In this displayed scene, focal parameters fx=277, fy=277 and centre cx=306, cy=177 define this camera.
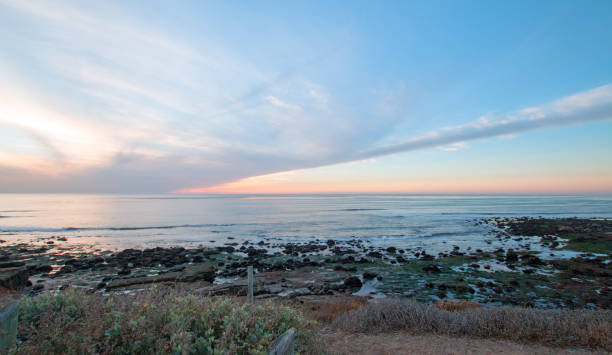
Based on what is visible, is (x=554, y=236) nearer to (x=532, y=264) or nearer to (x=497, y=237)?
(x=497, y=237)

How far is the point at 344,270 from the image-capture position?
55.8ft

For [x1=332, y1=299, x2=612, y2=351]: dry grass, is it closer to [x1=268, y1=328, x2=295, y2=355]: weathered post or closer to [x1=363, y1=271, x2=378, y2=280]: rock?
[x1=268, y1=328, x2=295, y2=355]: weathered post

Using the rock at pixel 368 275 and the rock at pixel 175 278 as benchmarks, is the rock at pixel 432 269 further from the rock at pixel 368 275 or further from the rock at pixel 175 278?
the rock at pixel 175 278

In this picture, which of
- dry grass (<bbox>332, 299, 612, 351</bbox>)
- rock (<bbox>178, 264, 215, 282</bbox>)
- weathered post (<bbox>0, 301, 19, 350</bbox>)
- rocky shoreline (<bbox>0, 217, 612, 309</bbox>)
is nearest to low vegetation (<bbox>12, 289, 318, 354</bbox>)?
weathered post (<bbox>0, 301, 19, 350</bbox>)

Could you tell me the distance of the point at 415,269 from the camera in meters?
16.8

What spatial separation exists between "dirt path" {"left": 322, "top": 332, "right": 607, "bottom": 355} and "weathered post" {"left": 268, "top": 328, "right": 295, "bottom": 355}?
335cm

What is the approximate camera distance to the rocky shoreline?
1259 cm

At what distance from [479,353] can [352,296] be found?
6543mm

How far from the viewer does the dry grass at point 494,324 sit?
255 inches

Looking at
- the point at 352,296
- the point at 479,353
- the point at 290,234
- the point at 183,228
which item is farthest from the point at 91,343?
the point at 183,228

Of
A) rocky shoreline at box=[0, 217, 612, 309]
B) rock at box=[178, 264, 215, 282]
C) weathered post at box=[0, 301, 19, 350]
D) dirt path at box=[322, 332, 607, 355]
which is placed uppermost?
weathered post at box=[0, 301, 19, 350]

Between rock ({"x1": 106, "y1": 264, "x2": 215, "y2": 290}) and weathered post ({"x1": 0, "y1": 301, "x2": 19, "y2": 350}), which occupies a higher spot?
weathered post ({"x1": 0, "y1": 301, "x2": 19, "y2": 350})

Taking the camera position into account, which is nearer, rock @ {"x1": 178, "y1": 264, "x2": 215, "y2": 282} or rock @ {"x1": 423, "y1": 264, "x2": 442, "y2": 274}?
rock @ {"x1": 178, "y1": 264, "x2": 215, "y2": 282}

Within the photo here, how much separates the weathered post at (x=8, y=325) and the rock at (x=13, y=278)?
45.3ft
